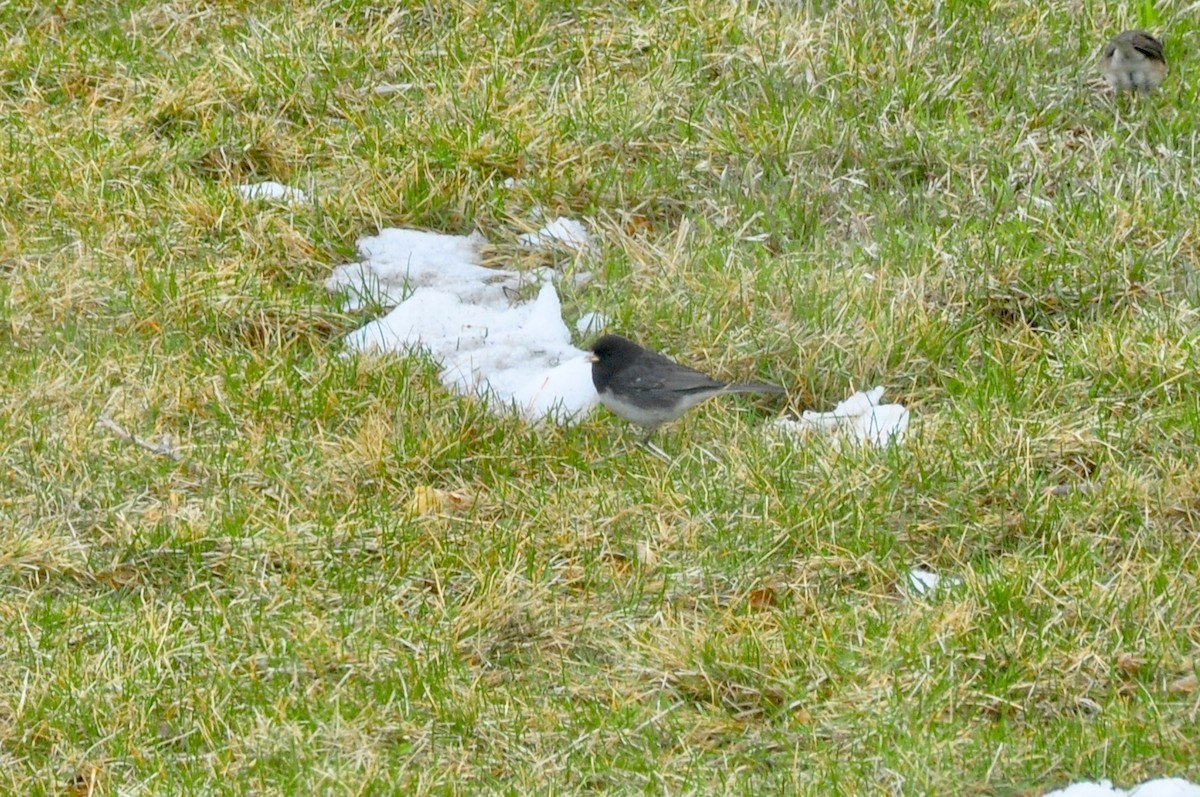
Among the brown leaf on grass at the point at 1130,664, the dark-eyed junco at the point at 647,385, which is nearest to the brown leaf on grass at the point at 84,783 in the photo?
the dark-eyed junco at the point at 647,385

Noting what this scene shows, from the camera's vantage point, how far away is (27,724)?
390cm

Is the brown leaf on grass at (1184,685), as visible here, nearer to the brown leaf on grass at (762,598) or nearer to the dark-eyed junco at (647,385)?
the brown leaf on grass at (762,598)

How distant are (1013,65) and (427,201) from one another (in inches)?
93.9

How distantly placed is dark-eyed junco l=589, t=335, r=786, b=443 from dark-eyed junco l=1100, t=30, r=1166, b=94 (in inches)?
80.9

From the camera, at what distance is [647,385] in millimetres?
5000

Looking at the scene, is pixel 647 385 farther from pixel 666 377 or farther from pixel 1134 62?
pixel 1134 62

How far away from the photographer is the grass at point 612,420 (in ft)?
12.7

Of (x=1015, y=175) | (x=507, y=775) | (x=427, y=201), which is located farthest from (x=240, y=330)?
(x=1015, y=175)

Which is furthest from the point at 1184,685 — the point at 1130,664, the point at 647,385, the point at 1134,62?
the point at 1134,62

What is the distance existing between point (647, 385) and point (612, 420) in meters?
0.40

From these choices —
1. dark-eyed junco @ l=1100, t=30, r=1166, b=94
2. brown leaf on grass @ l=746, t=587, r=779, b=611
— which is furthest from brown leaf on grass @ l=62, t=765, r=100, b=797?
dark-eyed junco @ l=1100, t=30, r=1166, b=94

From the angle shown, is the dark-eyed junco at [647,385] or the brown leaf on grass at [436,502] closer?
the brown leaf on grass at [436,502]

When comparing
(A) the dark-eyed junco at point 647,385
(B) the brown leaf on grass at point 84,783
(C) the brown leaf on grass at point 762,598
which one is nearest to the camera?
(B) the brown leaf on grass at point 84,783

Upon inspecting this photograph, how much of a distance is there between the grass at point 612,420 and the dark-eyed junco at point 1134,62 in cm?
17
